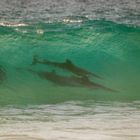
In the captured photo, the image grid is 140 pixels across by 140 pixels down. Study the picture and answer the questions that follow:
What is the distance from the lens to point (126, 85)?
6125mm

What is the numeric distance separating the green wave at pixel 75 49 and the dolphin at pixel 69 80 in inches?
3.5

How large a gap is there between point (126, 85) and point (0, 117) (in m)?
2.73

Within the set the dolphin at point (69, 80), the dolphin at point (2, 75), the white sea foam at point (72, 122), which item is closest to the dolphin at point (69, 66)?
the dolphin at point (69, 80)

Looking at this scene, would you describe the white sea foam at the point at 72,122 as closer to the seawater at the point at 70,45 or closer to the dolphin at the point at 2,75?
the seawater at the point at 70,45

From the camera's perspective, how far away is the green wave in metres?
6.31

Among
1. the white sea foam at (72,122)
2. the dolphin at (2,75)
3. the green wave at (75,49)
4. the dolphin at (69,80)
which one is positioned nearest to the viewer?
the white sea foam at (72,122)

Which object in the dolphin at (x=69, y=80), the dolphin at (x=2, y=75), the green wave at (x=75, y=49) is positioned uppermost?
the green wave at (x=75, y=49)

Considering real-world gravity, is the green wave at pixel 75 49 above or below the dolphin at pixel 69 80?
above

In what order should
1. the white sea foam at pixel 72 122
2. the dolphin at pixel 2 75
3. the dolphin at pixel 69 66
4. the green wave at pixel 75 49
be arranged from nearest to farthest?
the white sea foam at pixel 72 122 < the dolphin at pixel 2 75 < the green wave at pixel 75 49 < the dolphin at pixel 69 66

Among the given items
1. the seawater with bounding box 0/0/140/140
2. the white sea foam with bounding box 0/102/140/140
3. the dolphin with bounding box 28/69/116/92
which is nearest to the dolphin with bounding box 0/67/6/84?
the seawater with bounding box 0/0/140/140

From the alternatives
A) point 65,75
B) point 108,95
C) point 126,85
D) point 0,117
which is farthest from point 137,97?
point 0,117

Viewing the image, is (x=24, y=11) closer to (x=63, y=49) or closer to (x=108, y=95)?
(x=63, y=49)

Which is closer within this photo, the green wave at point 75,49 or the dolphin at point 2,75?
the dolphin at point 2,75

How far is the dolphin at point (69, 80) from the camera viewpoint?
19.4 feet
